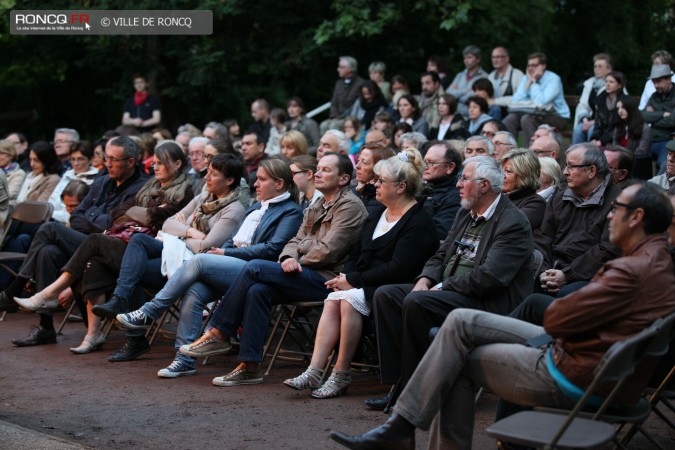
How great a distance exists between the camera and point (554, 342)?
16.2ft

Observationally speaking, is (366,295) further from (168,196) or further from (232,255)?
(168,196)

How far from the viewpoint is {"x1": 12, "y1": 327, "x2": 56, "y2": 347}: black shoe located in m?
9.07

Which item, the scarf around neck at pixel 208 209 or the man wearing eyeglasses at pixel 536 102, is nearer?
the scarf around neck at pixel 208 209

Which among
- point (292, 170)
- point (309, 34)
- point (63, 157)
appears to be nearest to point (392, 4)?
point (309, 34)

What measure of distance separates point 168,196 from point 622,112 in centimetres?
473

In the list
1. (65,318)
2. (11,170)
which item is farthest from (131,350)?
(11,170)

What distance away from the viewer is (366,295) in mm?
6938

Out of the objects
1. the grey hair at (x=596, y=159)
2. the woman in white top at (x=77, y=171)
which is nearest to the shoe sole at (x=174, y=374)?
the grey hair at (x=596, y=159)

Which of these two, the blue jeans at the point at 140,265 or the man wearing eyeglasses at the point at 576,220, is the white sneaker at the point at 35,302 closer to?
the blue jeans at the point at 140,265

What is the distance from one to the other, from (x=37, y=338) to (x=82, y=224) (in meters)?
1.19

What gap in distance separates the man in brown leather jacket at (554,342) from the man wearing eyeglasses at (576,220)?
161 cm

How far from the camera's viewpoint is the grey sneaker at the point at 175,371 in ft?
25.3

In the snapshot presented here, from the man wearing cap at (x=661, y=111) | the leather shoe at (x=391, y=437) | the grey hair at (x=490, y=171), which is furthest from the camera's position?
the man wearing cap at (x=661, y=111)

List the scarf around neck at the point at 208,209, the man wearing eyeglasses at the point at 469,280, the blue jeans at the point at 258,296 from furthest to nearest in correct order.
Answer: the scarf around neck at the point at 208,209 < the blue jeans at the point at 258,296 < the man wearing eyeglasses at the point at 469,280
